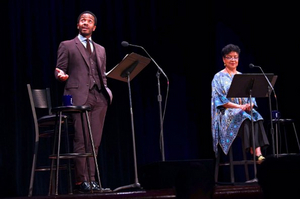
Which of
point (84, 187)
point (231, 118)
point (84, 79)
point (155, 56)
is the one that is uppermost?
point (155, 56)

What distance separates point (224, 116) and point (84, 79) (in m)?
1.50

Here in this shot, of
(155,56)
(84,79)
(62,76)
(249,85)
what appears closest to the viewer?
(62,76)

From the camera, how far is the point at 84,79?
3895 mm

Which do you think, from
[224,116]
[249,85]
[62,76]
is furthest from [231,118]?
[62,76]

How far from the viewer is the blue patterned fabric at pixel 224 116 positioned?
4496 millimetres

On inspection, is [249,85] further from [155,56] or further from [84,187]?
[155,56]

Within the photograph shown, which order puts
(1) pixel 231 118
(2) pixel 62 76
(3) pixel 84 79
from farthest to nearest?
(1) pixel 231 118, (3) pixel 84 79, (2) pixel 62 76

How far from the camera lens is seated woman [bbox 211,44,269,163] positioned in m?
4.47

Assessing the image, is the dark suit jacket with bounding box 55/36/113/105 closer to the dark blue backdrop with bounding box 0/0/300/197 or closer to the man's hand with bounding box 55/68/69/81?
the man's hand with bounding box 55/68/69/81

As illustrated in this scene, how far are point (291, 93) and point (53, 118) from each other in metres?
3.24

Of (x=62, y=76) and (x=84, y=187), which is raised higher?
(x=62, y=76)

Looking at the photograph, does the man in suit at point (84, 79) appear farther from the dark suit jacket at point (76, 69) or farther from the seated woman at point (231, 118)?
the seated woman at point (231, 118)

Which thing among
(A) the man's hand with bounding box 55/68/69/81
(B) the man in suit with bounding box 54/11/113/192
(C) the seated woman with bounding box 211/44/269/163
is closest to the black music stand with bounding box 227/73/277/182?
(C) the seated woman with bounding box 211/44/269/163

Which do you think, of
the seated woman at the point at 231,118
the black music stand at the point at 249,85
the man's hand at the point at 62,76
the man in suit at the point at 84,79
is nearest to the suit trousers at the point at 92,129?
the man in suit at the point at 84,79
